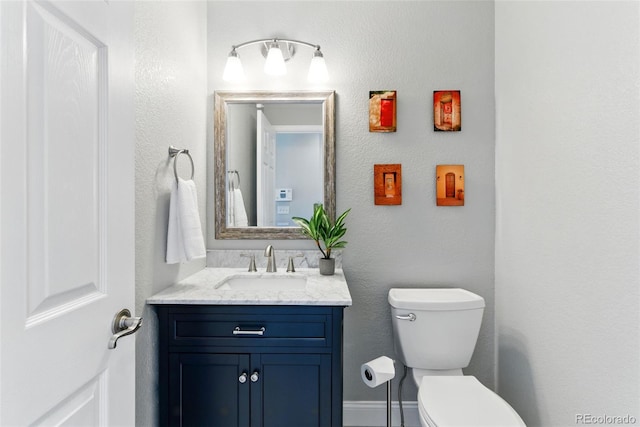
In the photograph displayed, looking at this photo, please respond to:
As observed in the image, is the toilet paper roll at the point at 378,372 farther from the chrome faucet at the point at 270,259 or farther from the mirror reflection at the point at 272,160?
the mirror reflection at the point at 272,160

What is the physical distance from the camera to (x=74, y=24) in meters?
0.69

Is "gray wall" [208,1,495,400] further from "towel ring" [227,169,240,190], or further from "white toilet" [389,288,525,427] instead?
"towel ring" [227,169,240,190]

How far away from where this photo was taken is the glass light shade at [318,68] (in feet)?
6.34

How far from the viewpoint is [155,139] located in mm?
1413

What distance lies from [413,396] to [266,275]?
1.07 m

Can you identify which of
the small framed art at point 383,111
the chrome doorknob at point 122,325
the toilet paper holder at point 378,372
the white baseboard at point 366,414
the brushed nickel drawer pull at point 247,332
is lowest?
the white baseboard at point 366,414

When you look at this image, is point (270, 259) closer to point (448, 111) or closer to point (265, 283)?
point (265, 283)

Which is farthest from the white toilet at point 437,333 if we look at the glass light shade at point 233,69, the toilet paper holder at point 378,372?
the glass light shade at point 233,69

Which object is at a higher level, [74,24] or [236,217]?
[74,24]

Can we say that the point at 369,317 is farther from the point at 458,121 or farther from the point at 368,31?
the point at 368,31

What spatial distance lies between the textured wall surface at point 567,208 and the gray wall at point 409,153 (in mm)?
88

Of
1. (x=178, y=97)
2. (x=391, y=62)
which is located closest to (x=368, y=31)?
(x=391, y=62)

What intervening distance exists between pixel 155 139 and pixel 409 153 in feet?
4.23

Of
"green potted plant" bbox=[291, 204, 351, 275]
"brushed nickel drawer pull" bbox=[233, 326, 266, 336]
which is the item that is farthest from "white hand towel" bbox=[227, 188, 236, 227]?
"brushed nickel drawer pull" bbox=[233, 326, 266, 336]
